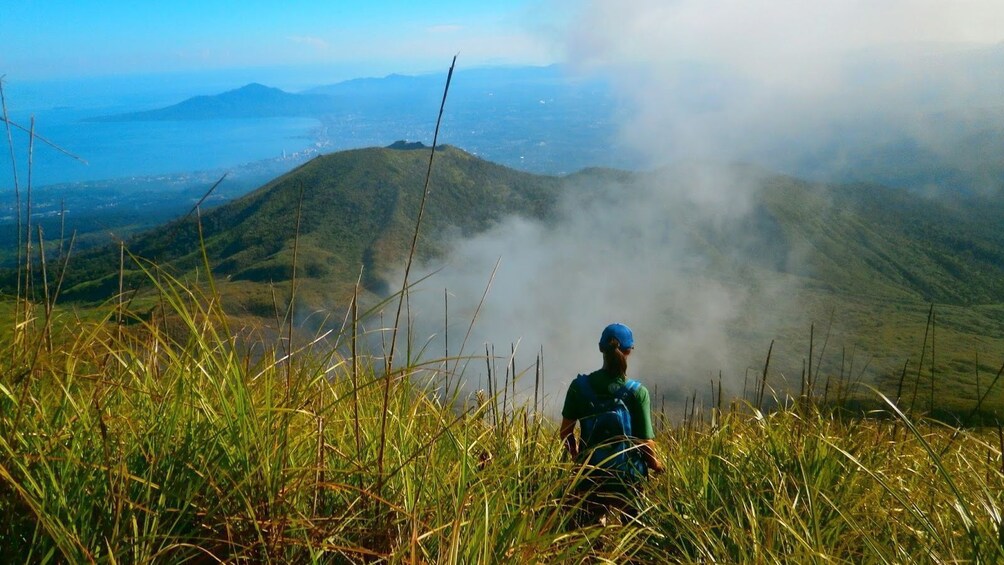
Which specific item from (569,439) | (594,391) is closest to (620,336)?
(594,391)

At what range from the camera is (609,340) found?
394 centimetres

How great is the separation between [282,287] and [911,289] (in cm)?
18943

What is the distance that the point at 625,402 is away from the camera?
3.63 m

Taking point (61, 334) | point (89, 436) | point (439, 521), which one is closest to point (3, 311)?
point (61, 334)

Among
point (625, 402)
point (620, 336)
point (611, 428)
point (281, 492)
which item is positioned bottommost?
point (611, 428)

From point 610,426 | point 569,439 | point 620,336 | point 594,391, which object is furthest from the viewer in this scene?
point 620,336

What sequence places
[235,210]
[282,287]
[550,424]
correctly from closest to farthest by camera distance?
[550,424]
[282,287]
[235,210]

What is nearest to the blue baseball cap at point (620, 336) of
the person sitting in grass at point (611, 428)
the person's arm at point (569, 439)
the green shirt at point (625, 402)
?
the person sitting in grass at point (611, 428)

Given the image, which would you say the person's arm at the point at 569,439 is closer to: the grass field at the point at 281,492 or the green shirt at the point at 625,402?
the green shirt at the point at 625,402

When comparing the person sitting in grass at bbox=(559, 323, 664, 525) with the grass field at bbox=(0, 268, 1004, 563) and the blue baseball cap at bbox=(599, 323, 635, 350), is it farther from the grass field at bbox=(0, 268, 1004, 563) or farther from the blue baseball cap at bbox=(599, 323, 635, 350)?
the grass field at bbox=(0, 268, 1004, 563)

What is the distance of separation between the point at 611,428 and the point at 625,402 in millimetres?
189

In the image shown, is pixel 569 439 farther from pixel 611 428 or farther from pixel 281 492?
pixel 281 492

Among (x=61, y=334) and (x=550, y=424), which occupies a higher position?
(x=61, y=334)

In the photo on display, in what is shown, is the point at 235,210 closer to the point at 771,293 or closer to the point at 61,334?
the point at 771,293
